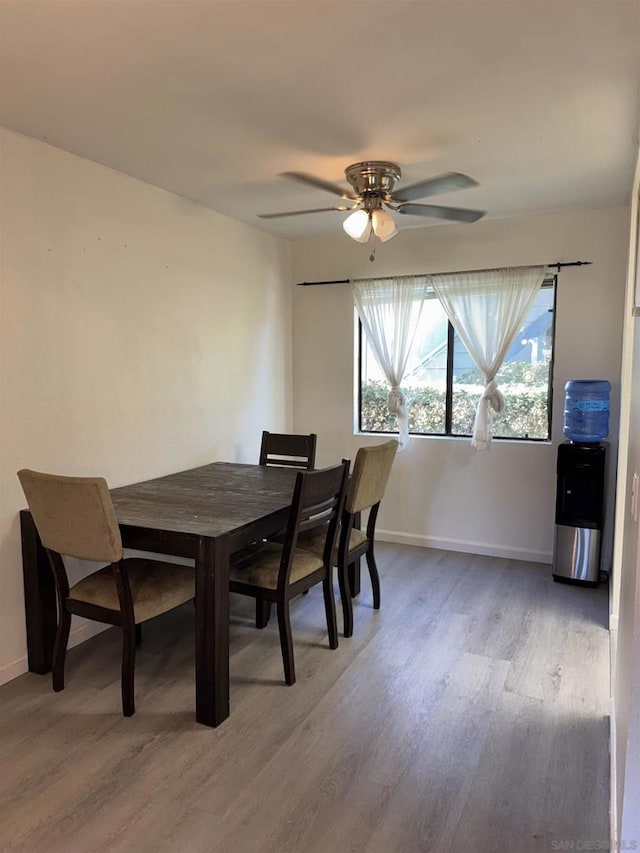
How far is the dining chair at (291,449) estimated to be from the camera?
3.90m

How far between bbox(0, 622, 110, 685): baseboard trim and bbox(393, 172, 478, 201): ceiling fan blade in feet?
8.87

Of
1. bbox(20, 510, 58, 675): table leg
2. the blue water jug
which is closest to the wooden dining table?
bbox(20, 510, 58, 675): table leg

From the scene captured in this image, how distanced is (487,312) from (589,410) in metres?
0.99

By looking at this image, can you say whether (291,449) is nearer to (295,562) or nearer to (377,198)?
(295,562)

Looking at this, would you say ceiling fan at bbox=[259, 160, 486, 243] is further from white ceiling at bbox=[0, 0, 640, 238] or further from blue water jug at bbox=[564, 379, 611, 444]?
blue water jug at bbox=[564, 379, 611, 444]

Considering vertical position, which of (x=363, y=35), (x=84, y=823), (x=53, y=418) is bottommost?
(x=84, y=823)

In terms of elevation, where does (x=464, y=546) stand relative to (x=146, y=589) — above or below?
below

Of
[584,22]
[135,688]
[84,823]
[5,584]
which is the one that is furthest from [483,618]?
[584,22]

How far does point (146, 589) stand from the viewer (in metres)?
2.50

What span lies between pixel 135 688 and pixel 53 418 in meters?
1.33

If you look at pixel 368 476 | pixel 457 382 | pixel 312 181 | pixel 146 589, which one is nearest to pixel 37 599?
pixel 146 589

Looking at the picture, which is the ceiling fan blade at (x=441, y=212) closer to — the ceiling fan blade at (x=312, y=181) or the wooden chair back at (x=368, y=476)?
the ceiling fan blade at (x=312, y=181)

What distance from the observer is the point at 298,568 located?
9.09 ft

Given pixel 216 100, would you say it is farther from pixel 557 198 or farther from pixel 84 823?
pixel 84 823
